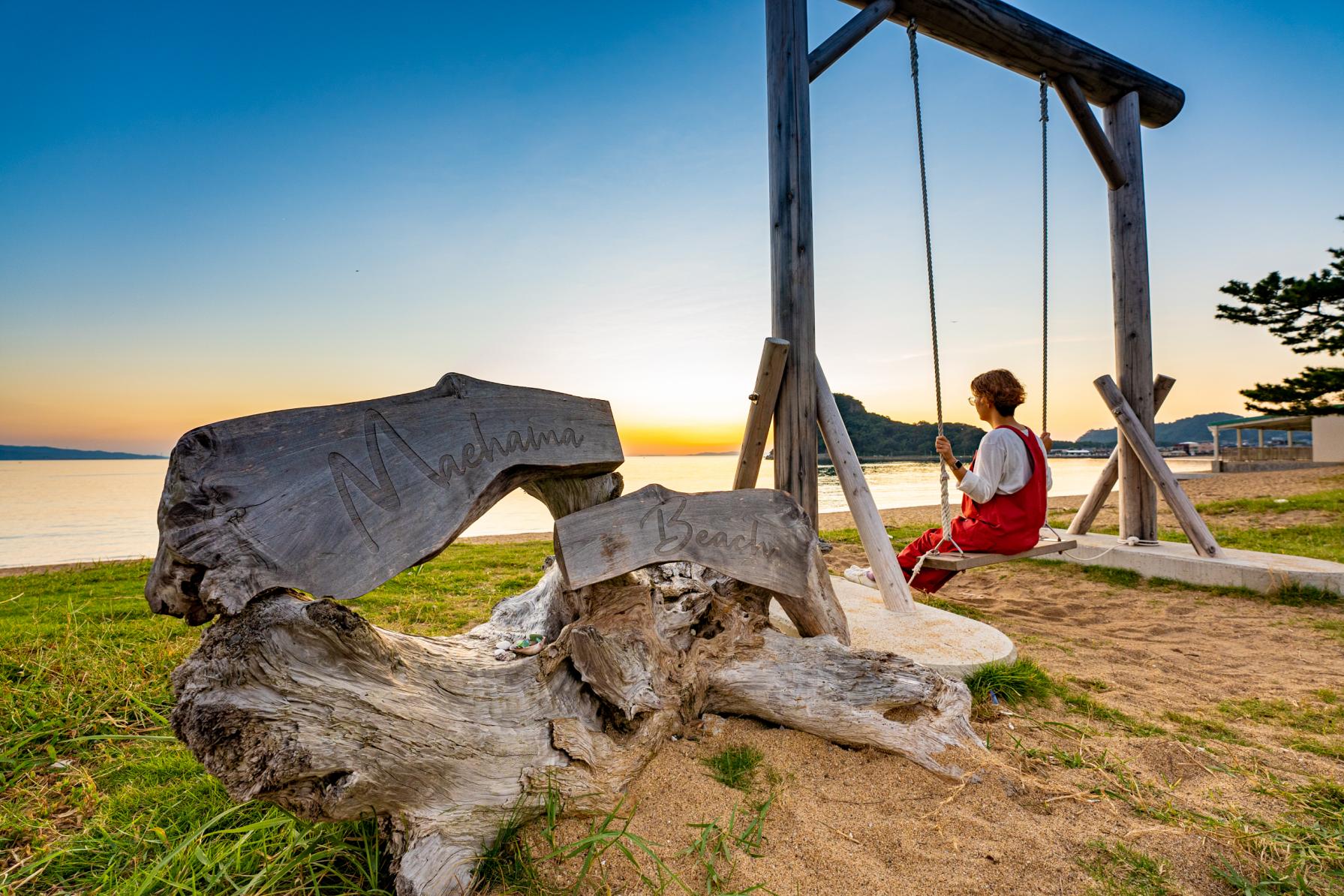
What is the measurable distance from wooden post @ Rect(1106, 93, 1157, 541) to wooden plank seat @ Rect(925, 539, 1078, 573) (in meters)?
2.55

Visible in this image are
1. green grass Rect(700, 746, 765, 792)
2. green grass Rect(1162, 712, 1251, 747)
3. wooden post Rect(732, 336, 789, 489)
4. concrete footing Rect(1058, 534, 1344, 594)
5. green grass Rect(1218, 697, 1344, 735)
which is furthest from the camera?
concrete footing Rect(1058, 534, 1344, 594)

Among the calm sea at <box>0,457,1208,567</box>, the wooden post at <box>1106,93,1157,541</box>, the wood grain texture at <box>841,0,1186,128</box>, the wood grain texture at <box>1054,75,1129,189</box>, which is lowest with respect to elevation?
the calm sea at <box>0,457,1208,567</box>

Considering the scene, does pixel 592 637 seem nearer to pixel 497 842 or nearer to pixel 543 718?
pixel 543 718

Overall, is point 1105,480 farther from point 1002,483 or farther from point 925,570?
point 925,570

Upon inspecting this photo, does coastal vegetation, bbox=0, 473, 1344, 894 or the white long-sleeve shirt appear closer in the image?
coastal vegetation, bbox=0, 473, 1344, 894

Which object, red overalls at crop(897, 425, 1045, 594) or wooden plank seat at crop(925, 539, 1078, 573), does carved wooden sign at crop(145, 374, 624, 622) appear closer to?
wooden plank seat at crop(925, 539, 1078, 573)

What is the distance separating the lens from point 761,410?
3.91 meters

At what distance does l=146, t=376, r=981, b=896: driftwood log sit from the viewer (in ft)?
5.14

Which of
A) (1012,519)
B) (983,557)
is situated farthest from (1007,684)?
(1012,519)

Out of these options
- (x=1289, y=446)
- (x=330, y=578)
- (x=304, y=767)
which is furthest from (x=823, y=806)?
(x=1289, y=446)

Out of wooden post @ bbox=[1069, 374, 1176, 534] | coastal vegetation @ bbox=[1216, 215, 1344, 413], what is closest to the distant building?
coastal vegetation @ bbox=[1216, 215, 1344, 413]

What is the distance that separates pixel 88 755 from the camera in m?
2.52

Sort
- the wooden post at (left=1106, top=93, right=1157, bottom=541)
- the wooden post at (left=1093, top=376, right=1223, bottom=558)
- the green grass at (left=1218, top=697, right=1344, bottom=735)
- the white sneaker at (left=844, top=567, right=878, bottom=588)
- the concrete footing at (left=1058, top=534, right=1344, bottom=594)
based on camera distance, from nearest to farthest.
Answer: the green grass at (left=1218, top=697, right=1344, bottom=735) < the white sneaker at (left=844, top=567, right=878, bottom=588) < the concrete footing at (left=1058, top=534, right=1344, bottom=594) < the wooden post at (left=1093, top=376, right=1223, bottom=558) < the wooden post at (left=1106, top=93, right=1157, bottom=541)

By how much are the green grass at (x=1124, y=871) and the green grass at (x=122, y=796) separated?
2.00 meters
